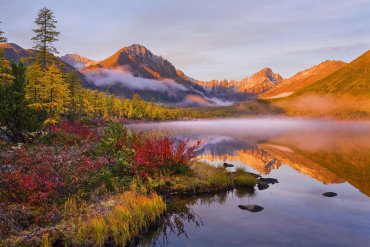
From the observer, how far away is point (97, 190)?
15852 mm

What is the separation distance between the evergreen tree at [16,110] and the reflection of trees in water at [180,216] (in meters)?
16.5

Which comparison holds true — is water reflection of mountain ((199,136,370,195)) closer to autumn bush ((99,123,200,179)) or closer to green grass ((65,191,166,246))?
autumn bush ((99,123,200,179))

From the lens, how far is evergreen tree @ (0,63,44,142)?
2528 cm

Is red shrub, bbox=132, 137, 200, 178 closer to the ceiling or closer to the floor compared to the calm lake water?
closer to the ceiling

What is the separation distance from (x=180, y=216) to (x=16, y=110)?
18317 mm

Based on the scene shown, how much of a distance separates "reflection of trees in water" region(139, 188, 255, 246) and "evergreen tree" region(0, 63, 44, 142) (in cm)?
1652

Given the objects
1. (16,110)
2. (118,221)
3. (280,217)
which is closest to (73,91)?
(16,110)

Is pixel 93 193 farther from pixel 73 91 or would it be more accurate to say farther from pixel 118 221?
pixel 73 91

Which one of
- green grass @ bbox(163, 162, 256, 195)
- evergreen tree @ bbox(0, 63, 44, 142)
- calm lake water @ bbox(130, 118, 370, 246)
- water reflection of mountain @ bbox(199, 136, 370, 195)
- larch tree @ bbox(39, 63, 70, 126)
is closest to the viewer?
calm lake water @ bbox(130, 118, 370, 246)

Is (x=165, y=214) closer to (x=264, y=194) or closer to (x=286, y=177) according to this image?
(x=264, y=194)

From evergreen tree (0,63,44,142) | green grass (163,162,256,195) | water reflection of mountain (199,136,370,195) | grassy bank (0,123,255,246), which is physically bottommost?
water reflection of mountain (199,136,370,195)

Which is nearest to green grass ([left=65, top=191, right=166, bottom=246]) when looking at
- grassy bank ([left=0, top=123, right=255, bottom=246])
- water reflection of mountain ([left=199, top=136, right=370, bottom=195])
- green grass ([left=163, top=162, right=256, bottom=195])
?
grassy bank ([left=0, top=123, right=255, bottom=246])

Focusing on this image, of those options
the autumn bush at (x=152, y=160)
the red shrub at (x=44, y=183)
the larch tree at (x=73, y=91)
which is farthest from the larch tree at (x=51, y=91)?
the larch tree at (x=73, y=91)

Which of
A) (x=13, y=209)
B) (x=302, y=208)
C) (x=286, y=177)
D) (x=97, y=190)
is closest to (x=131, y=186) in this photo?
(x=97, y=190)
